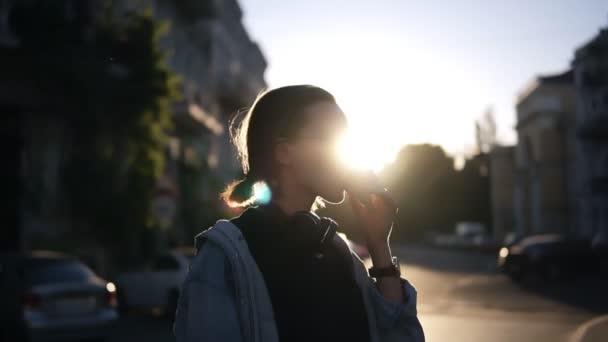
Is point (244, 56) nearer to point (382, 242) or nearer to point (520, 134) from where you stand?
point (520, 134)

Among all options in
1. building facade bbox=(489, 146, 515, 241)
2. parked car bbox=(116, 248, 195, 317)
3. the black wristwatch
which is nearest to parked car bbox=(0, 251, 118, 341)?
parked car bbox=(116, 248, 195, 317)

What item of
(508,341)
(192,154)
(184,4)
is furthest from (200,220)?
(508,341)

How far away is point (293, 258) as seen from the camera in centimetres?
213

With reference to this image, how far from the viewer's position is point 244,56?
176ft

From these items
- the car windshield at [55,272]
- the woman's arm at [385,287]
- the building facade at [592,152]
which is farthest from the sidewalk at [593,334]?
the building facade at [592,152]

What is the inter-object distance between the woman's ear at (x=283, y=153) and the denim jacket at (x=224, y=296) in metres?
0.23

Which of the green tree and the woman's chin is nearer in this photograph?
the woman's chin

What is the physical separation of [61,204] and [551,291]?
44.7ft

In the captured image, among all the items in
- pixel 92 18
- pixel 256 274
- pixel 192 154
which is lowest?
pixel 256 274

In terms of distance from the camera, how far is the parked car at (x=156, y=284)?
1608 cm

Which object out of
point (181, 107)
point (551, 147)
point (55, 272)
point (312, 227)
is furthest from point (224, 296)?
point (551, 147)

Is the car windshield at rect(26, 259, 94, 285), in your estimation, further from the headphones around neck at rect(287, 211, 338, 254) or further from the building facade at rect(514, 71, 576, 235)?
the building facade at rect(514, 71, 576, 235)

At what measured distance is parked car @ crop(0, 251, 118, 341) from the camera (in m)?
10.7

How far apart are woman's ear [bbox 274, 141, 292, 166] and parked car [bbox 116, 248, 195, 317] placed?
1371 cm
